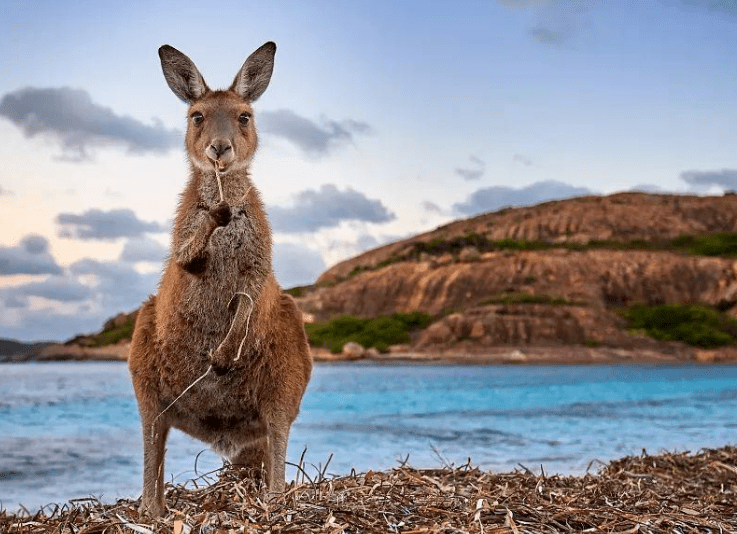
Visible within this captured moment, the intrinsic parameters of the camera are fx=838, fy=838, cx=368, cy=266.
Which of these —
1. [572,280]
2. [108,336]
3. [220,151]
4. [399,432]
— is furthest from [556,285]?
[220,151]

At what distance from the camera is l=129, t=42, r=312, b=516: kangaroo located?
464 cm

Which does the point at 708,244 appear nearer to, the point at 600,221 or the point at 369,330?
the point at 600,221

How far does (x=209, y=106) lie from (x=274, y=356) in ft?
4.90

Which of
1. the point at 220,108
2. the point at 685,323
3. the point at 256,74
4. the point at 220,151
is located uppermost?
the point at 256,74

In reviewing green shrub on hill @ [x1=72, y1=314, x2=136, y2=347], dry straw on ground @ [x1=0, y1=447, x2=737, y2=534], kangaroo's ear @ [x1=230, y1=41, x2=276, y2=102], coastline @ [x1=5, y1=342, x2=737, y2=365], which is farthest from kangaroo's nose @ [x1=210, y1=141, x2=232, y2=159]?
green shrub on hill @ [x1=72, y1=314, x2=136, y2=347]

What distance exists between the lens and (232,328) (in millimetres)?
4629

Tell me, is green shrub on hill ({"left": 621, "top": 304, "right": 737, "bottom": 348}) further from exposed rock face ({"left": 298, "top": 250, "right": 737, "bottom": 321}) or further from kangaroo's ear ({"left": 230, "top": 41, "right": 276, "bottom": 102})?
kangaroo's ear ({"left": 230, "top": 41, "right": 276, "bottom": 102})

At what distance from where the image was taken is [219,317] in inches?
184

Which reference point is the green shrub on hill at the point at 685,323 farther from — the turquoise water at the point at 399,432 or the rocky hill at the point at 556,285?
the turquoise water at the point at 399,432

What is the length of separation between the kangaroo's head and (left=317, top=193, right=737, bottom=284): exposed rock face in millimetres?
89358

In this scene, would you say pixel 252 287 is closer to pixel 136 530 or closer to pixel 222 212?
pixel 222 212

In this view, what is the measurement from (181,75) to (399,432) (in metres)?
17.8

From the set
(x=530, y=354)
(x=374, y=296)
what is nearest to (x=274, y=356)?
(x=530, y=354)

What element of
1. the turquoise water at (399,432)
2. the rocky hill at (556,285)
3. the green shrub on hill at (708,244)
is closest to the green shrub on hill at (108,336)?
the rocky hill at (556,285)
